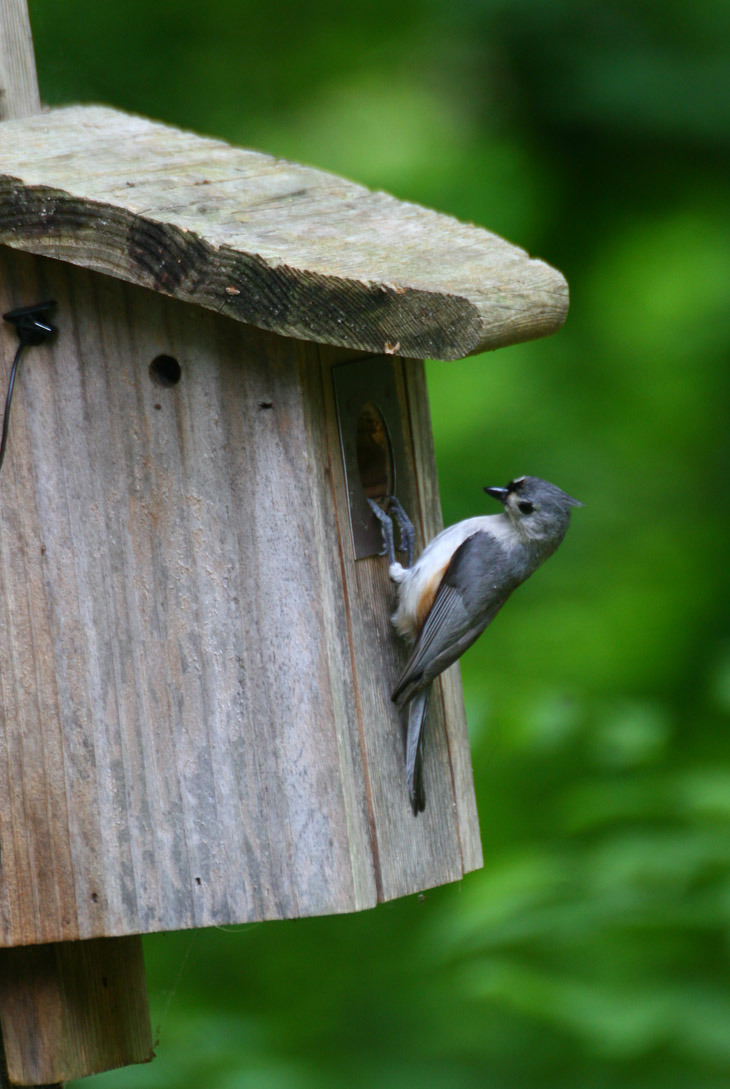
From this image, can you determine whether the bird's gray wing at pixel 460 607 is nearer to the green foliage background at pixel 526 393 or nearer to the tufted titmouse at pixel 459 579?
the tufted titmouse at pixel 459 579

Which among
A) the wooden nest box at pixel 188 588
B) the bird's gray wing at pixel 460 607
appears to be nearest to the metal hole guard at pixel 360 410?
the wooden nest box at pixel 188 588

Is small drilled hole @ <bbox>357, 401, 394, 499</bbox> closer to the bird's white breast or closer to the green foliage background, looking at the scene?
the bird's white breast

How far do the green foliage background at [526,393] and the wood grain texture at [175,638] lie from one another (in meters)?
1.08

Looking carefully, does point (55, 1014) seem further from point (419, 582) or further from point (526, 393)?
point (526, 393)

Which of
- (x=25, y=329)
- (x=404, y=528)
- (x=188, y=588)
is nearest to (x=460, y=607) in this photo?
(x=404, y=528)

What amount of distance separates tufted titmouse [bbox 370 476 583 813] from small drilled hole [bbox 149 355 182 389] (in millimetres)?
448

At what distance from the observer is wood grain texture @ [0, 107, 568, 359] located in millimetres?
1811

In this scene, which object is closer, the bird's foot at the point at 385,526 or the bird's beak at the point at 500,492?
the bird's foot at the point at 385,526

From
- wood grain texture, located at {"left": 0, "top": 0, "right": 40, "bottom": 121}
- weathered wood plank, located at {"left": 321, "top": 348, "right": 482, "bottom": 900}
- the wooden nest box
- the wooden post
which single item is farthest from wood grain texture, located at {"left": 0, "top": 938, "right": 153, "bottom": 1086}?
wood grain texture, located at {"left": 0, "top": 0, "right": 40, "bottom": 121}

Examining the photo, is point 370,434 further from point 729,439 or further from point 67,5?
point 729,439

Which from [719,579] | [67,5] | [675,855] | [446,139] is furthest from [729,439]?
[67,5]

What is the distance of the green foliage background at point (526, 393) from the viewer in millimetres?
3570

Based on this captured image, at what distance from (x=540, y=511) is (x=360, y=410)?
0.61 metres

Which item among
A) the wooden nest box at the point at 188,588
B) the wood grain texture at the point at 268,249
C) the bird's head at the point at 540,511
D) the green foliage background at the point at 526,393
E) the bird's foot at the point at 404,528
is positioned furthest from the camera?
the green foliage background at the point at 526,393
